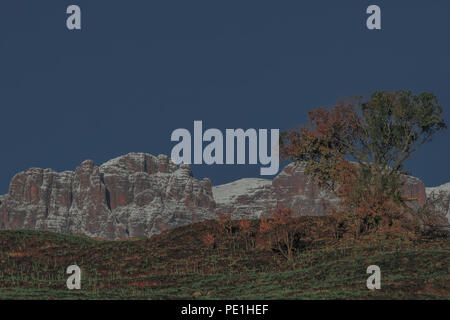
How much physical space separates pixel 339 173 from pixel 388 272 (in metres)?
12.8

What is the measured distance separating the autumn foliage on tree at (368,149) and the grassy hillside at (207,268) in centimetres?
202

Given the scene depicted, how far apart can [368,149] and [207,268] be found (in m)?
14.1

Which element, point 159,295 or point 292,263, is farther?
point 292,263

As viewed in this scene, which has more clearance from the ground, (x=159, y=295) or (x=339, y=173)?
(x=339, y=173)

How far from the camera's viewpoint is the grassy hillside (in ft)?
84.9

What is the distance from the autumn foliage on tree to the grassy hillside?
2.02m

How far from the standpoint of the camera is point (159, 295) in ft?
84.5

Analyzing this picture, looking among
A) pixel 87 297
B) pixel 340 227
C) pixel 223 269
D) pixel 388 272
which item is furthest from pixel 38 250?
pixel 388 272

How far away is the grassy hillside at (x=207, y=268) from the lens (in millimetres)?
25875

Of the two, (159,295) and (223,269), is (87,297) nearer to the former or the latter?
(159,295)

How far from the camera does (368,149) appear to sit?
1654 inches
